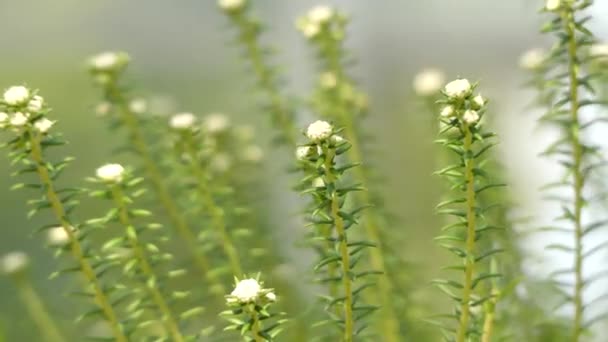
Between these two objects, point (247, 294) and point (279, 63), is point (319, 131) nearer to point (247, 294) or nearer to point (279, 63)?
point (247, 294)

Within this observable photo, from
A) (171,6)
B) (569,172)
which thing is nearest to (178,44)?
(171,6)

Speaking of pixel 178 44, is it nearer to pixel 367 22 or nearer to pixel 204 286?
pixel 367 22

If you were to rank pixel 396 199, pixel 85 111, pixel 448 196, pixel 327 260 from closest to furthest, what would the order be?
pixel 327 260 < pixel 448 196 < pixel 396 199 < pixel 85 111

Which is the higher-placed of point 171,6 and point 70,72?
point 171,6

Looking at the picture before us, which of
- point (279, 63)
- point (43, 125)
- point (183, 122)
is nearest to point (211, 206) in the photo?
point (183, 122)

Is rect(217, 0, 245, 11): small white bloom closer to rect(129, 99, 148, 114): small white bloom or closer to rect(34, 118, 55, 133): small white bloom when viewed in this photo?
rect(129, 99, 148, 114): small white bloom

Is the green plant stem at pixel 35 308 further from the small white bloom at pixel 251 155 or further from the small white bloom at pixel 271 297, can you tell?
the small white bloom at pixel 271 297

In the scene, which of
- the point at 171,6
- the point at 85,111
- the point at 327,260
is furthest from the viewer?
the point at 171,6
